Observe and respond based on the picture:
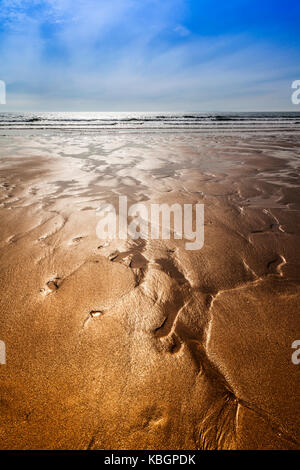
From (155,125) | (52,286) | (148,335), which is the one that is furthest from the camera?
(155,125)

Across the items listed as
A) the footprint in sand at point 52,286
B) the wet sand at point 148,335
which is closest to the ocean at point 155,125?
the wet sand at point 148,335

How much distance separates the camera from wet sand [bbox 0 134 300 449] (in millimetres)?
940

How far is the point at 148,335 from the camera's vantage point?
4.34 ft

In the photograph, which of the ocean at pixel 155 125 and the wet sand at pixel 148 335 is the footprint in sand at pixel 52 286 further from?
the ocean at pixel 155 125

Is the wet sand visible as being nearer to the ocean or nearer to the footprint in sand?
the footprint in sand

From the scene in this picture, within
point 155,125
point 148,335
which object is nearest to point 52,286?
point 148,335

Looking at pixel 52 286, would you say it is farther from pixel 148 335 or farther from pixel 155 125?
pixel 155 125

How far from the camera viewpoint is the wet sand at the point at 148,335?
3.09 ft

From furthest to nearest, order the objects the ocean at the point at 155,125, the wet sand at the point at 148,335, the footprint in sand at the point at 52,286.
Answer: the ocean at the point at 155,125 → the footprint in sand at the point at 52,286 → the wet sand at the point at 148,335

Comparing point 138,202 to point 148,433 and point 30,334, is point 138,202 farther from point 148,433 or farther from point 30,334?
point 148,433

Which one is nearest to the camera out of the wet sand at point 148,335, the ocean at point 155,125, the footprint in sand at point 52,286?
the wet sand at point 148,335

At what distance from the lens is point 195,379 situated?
1108 millimetres
